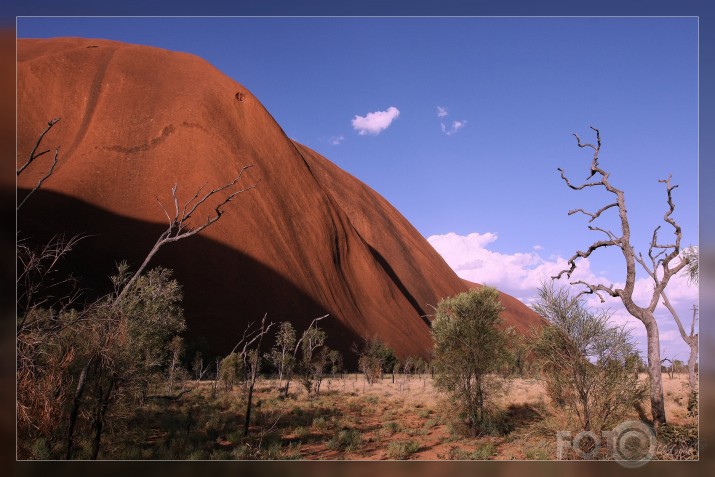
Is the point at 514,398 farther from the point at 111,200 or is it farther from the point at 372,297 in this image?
the point at 372,297

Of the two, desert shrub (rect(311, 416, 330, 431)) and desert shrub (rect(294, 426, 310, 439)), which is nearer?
desert shrub (rect(294, 426, 310, 439))

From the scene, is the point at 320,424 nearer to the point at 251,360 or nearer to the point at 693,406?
the point at 693,406

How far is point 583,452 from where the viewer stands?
1115cm

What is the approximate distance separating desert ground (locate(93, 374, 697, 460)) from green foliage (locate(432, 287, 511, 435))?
629mm

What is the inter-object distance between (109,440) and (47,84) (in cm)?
4592

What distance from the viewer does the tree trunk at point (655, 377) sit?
12.0m

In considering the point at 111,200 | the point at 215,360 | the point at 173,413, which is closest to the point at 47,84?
the point at 111,200

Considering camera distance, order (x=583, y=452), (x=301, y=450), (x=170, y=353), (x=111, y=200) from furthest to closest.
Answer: (x=111, y=200) < (x=170, y=353) < (x=301, y=450) < (x=583, y=452)

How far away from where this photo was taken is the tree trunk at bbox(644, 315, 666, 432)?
12.0 meters

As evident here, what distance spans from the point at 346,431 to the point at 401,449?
2.94 metres

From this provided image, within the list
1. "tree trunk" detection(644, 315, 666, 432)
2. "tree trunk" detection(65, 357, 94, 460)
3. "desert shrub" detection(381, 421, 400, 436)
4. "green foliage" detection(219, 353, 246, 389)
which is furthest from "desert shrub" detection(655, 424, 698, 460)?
"green foliage" detection(219, 353, 246, 389)

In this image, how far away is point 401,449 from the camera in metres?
12.0

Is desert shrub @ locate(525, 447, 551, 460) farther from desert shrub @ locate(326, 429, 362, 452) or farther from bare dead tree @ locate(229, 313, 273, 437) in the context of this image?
bare dead tree @ locate(229, 313, 273, 437)

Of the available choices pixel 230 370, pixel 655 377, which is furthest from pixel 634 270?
pixel 230 370
